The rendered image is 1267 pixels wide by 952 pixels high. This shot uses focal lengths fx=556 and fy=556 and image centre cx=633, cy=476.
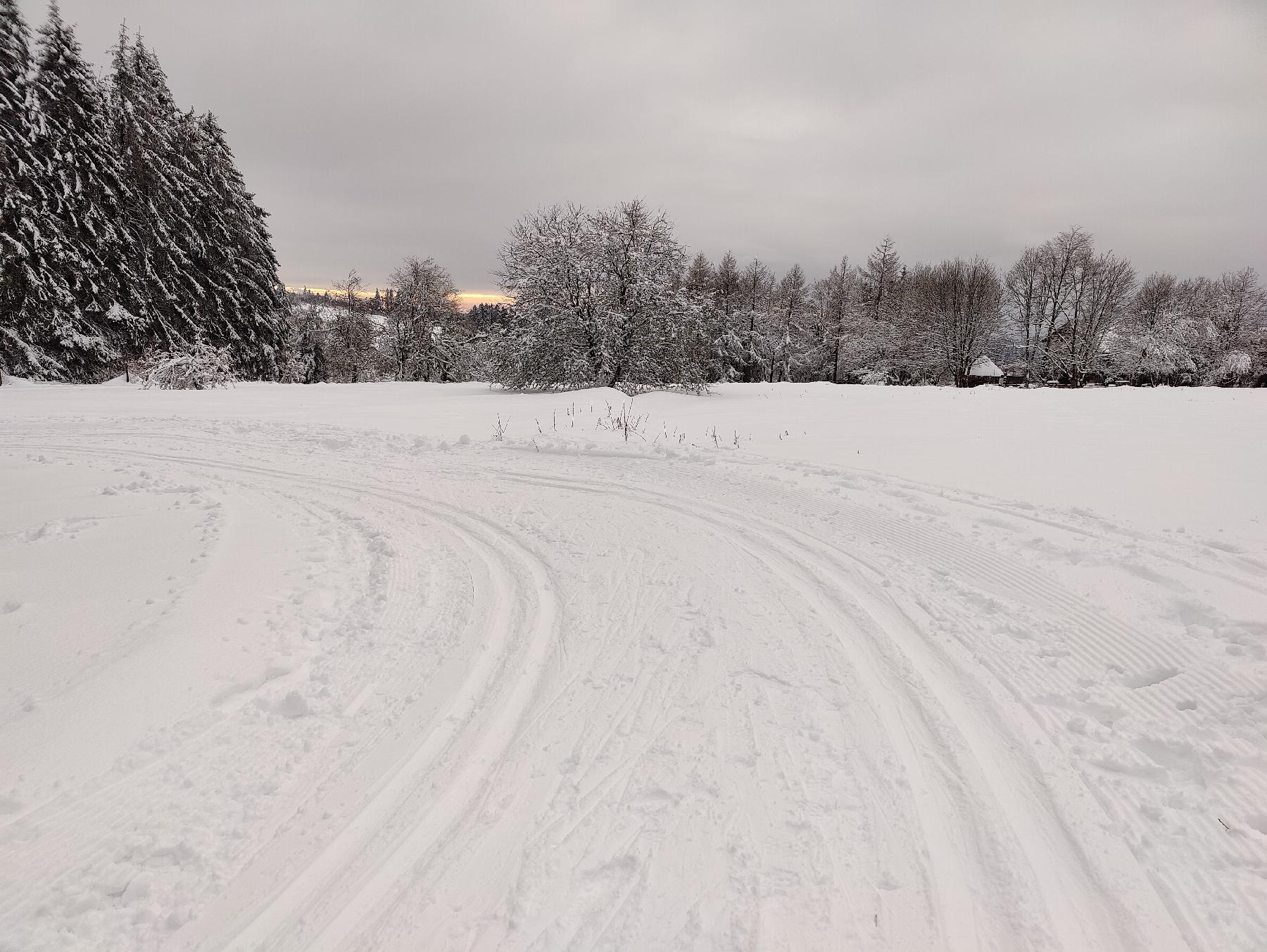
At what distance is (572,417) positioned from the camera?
11.9 meters

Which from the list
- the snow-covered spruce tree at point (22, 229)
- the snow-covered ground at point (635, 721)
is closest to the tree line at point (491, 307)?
the snow-covered spruce tree at point (22, 229)

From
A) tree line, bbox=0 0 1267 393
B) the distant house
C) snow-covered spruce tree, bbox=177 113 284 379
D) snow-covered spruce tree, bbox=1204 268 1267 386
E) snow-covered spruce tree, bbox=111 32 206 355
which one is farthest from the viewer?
the distant house

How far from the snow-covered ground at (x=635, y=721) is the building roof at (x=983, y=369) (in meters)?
36.7

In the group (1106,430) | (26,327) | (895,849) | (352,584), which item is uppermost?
(26,327)

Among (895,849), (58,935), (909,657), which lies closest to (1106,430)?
(909,657)

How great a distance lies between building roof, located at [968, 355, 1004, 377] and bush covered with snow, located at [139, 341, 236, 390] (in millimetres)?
42046

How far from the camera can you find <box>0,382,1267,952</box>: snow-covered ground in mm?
1739

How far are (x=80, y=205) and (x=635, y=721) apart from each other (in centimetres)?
3051

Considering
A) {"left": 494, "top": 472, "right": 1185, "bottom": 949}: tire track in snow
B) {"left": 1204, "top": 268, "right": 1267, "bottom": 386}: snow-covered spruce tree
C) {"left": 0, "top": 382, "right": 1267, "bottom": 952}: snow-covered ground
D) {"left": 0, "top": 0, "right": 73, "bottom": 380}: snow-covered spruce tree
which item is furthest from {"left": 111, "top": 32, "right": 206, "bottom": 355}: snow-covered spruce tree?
{"left": 1204, "top": 268, "right": 1267, "bottom": 386}: snow-covered spruce tree

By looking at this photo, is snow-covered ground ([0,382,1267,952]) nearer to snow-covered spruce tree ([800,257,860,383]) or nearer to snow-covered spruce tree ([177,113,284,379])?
snow-covered spruce tree ([177,113,284,379])

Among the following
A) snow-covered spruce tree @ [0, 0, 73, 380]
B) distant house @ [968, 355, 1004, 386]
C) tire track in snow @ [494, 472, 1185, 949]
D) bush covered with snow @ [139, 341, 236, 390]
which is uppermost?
snow-covered spruce tree @ [0, 0, 73, 380]

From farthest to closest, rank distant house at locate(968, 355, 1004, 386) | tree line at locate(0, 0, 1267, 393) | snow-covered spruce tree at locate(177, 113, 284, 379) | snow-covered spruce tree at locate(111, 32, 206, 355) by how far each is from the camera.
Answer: distant house at locate(968, 355, 1004, 386) → snow-covered spruce tree at locate(177, 113, 284, 379) → snow-covered spruce tree at locate(111, 32, 206, 355) → tree line at locate(0, 0, 1267, 393)

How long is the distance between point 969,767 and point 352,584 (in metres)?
3.81

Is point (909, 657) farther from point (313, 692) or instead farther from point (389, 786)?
point (313, 692)
